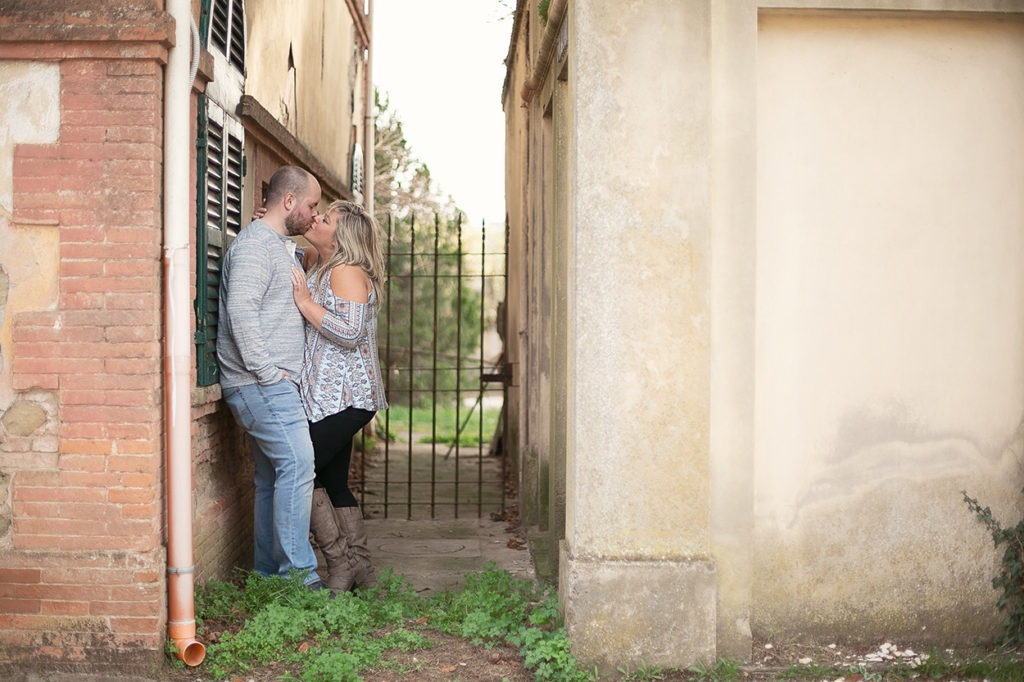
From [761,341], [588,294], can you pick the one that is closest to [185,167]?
[588,294]

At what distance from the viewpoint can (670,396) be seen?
162 inches

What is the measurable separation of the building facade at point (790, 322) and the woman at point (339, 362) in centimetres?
143

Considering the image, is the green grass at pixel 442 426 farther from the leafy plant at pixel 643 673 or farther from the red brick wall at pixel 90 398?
the red brick wall at pixel 90 398

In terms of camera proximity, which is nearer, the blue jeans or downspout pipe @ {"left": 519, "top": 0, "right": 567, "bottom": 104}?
the blue jeans

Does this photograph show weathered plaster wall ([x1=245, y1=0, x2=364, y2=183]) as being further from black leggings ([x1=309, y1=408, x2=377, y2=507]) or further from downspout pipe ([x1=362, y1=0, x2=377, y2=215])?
black leggings ([x1=309, y1=408, x2=377, y2=507])

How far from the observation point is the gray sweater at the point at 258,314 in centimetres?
465

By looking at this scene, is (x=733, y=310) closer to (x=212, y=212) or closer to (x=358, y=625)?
(x=358, y=625)

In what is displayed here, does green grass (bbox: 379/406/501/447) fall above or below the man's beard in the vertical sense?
below

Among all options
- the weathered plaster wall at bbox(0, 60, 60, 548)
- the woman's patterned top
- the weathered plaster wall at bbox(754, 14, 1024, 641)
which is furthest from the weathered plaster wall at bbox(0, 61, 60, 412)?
the weathered plaster wall at bbox(754, 14, 1024, 641)

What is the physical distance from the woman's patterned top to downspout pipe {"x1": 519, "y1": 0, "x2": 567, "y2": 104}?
6.64 ft

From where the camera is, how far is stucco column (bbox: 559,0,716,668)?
4.05 m

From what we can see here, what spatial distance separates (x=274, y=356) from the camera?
15.8ft

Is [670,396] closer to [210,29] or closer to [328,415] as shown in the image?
[328,415]

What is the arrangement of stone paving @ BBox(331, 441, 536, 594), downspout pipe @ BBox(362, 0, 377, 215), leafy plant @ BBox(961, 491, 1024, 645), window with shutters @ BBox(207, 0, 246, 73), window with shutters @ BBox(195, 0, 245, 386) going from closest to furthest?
leafy plant @ BBox(961, 491, 1024, 645) → window with shutters @ BBox(195, 0, 245, 386) → window with shutters @ BBox(207, 0, 246, 73) → stone paving @ BBox(331, 441, 536, 594) → downspout pipe @ BBox(362, 0, 377, 215)
